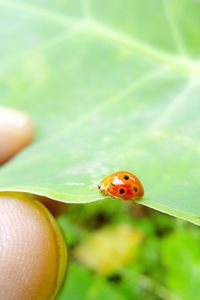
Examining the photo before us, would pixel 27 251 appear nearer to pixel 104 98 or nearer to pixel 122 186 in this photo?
pixel 122 186

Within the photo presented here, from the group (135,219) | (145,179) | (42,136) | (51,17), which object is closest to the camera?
(145,179)

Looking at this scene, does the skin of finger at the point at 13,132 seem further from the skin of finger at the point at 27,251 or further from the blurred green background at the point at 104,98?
the skin of finger at the point at 27,251

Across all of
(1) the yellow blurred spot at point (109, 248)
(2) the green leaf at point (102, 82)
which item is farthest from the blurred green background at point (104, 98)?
(1) the yellow blurred spot at point (109, 248)

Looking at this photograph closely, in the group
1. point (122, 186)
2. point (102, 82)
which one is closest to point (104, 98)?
point (102, 82)

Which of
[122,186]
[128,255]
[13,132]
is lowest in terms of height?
[128,255]

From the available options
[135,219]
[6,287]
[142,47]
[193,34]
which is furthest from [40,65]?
[135,219]

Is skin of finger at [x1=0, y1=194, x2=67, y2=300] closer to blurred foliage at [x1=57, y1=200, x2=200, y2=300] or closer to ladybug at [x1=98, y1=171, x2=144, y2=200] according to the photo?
ladybug at [x1=98, y1=171, x2=144, y2=200]

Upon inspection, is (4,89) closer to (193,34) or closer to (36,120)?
(36,120)
